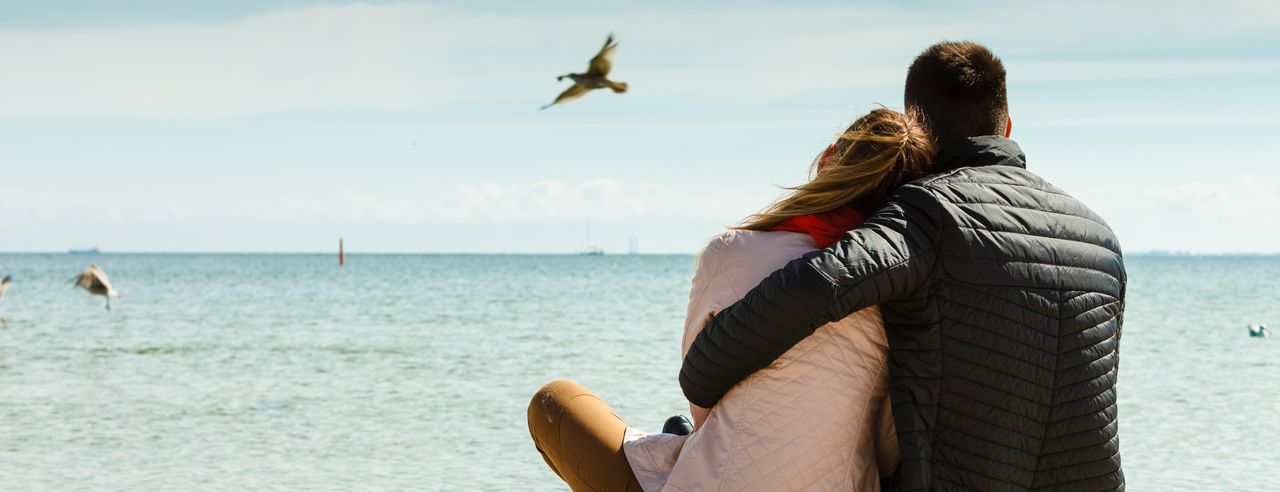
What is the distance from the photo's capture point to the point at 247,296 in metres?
30.6

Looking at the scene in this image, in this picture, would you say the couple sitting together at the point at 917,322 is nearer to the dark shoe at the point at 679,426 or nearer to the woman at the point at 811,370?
the woman at the point at 811,370

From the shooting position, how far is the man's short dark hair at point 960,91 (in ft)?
7.07

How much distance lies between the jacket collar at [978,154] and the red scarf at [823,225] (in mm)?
227

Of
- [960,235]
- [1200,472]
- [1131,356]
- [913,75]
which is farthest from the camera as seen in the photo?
[1131,356]

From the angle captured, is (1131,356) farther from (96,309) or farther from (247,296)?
(247,296)

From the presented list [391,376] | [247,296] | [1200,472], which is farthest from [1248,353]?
[247,296]

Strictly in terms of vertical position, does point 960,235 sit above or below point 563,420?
above

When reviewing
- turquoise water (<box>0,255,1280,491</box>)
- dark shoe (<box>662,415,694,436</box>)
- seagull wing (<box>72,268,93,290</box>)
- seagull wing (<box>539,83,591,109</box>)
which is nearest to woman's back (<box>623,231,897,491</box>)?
dark shoe (<box>662,415,694,436</box>)

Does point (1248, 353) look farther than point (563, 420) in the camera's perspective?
Yes

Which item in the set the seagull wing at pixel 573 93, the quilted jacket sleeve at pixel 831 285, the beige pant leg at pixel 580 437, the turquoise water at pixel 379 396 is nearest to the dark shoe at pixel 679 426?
the beige pant leg at pixel 580 437

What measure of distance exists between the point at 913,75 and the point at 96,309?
82.5 ft

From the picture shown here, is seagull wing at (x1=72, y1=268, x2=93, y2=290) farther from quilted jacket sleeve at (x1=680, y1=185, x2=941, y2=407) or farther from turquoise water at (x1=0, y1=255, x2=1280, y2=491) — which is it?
quilted jacket sleeve at (x1=680, y1=185, x2=941, y2=407)

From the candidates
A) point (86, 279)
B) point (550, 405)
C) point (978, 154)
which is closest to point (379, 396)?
point (86, 279)

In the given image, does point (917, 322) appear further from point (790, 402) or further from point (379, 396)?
point (379, 396)
